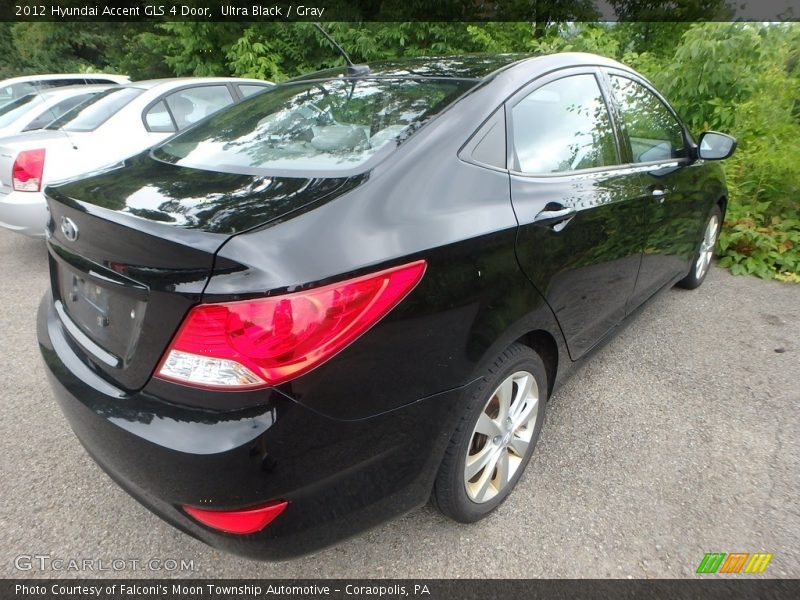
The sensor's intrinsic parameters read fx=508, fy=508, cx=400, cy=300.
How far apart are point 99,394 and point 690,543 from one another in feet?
6.66

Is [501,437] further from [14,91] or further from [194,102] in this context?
[14,91]

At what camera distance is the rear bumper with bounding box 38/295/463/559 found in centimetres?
121

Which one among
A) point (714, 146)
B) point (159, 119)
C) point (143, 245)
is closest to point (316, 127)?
point (143, 245)

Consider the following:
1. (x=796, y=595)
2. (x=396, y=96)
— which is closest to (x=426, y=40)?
(x=396, y=96)

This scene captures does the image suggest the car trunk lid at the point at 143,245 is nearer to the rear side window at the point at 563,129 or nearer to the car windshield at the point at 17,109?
the rear side window at the point at 563,129

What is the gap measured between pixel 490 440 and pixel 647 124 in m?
2.02

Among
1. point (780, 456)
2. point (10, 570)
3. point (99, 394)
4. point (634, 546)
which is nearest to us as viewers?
point (99, 394)

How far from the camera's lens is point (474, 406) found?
5.25 ft

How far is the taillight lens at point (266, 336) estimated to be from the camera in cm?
117

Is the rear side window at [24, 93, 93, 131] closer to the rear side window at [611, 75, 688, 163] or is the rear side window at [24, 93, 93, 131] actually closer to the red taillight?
the red taillight

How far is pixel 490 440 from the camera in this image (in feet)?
5.97

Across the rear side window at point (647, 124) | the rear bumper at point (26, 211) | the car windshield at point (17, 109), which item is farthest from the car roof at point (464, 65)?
the car windshield at point (17, 109)

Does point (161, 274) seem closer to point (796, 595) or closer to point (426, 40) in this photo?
point (796, 595)

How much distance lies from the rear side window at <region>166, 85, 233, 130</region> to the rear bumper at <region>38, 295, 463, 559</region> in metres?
4.11
